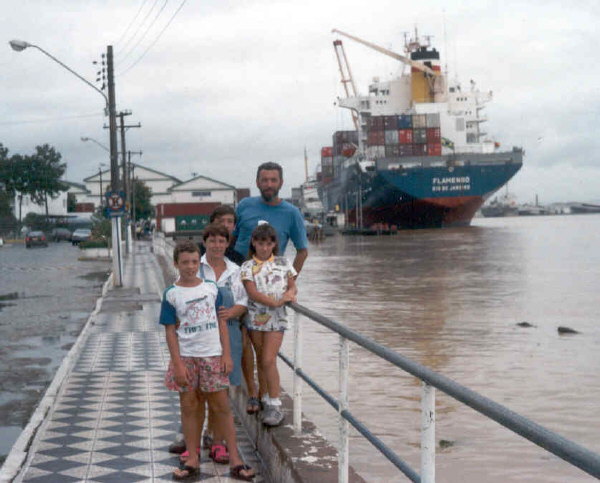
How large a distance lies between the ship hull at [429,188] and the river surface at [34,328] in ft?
178

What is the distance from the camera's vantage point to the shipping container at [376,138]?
89812 millimetres

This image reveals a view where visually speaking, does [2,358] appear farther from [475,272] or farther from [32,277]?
[475,272]

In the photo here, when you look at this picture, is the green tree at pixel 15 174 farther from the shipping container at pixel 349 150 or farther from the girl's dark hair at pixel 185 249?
the girl's dark hair at pixel 185 249

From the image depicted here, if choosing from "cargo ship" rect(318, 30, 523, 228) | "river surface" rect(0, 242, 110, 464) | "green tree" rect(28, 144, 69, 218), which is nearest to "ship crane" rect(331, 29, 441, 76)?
"cargo ship" rect(318, 30, 523, 228)

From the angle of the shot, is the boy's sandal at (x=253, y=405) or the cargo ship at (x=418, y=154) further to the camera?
the cargo ship at (x=418, y=154)

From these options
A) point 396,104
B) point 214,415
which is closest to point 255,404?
point 214,415

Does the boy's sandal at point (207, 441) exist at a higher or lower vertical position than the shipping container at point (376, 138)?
lower

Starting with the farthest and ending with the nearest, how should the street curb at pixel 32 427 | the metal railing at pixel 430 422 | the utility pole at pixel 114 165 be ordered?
the utility pole at pixel 114 165 → the street curb at pixel 32 427 → the metal railing at pixel 430 422

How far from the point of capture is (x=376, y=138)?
90375mm

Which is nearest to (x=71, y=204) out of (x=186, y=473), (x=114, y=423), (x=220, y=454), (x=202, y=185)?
(x=202, y=185)

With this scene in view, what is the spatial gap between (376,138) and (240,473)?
86330 mm

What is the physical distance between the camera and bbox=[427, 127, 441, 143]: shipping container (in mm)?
90188

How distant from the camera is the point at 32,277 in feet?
97.8

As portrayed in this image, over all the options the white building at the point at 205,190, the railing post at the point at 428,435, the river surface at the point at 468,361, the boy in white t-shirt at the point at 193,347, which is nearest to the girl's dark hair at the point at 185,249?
the boy in white t-shirt at the point at 193,347
